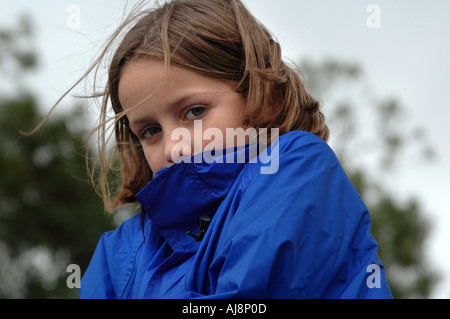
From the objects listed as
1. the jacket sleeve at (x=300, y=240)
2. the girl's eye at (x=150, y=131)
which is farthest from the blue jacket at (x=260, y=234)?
the girl's eye at (x=150, y=131)

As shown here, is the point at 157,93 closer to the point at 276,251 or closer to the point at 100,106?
the point at 100,106

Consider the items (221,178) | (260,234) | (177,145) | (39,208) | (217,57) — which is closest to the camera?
(260,234)

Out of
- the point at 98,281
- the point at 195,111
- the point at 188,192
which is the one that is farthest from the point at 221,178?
the point at 98,281

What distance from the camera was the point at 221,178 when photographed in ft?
5.16

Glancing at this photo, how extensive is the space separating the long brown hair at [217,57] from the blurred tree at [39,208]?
10.1 meters

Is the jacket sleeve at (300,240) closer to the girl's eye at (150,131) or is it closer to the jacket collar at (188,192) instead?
the jacket collar at (188,192)

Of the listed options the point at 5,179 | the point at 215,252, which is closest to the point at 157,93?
the point at 215,252

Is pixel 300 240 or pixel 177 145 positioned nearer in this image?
pixel 300 240

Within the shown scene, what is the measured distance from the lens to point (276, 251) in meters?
1.17

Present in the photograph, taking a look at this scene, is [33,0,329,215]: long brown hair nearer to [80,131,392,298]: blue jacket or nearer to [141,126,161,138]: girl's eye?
[141,126,161,138]: girl's eye

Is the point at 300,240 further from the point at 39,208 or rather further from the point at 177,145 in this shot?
the point at 39,208

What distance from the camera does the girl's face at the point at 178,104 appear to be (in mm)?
1706

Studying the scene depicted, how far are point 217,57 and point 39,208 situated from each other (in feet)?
41.0
